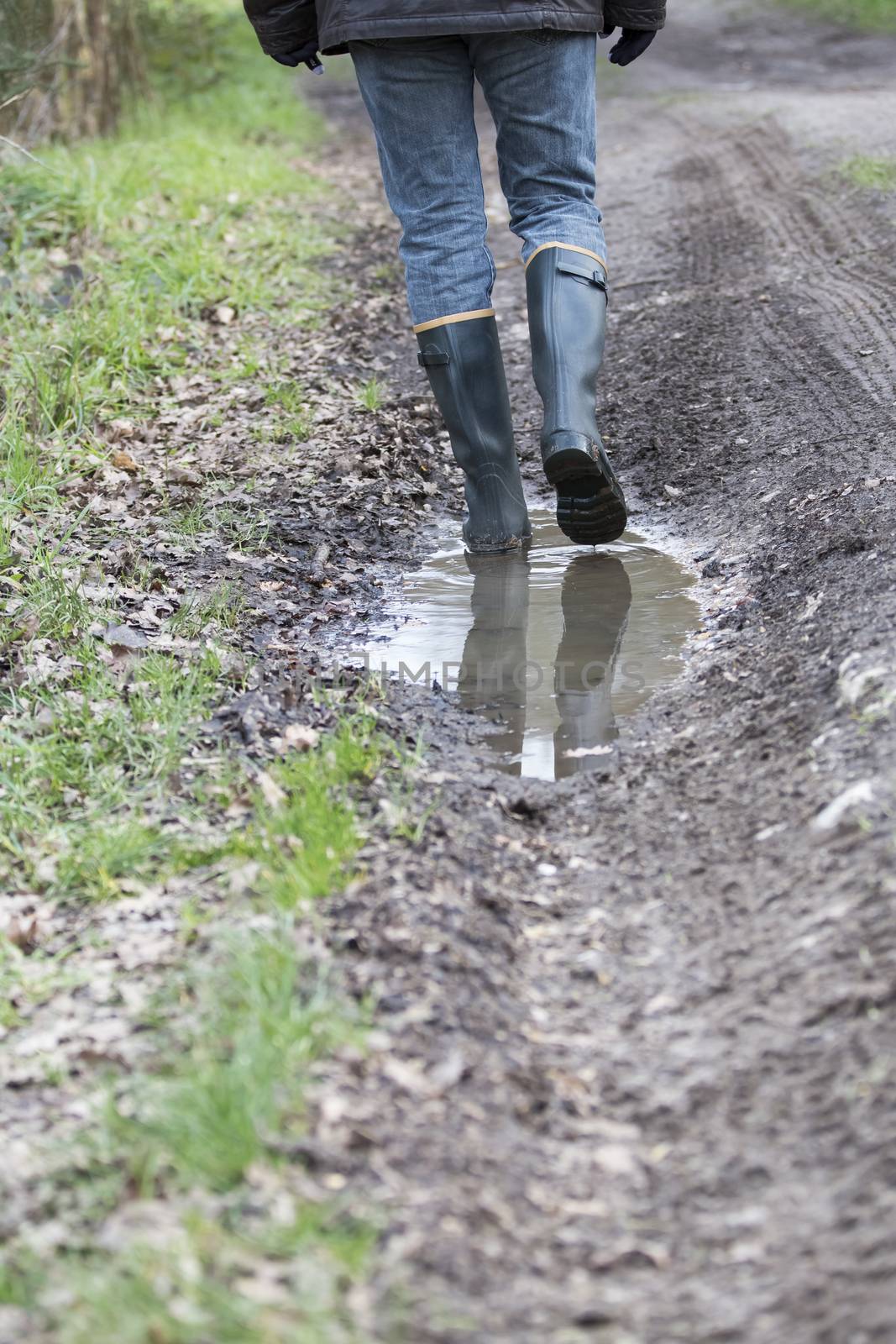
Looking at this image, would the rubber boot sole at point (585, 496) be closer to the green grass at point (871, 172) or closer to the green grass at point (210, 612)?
the green grass at point (210, 612)

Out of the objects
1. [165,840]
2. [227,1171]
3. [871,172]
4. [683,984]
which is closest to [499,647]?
[165,840]

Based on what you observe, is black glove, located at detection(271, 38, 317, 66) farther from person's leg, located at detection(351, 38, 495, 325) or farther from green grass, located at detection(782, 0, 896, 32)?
green grass, located at detection(782, 0, 896, 32)

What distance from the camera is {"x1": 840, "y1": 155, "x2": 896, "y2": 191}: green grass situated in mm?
6145

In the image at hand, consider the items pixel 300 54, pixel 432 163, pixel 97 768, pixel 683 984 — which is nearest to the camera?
pixel 683 984

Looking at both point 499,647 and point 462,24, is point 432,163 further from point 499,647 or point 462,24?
point 499,647

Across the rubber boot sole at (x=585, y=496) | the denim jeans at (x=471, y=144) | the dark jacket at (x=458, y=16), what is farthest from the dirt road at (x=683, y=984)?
the dark jacket at (x=458, y=16)

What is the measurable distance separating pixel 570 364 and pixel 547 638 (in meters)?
0.68

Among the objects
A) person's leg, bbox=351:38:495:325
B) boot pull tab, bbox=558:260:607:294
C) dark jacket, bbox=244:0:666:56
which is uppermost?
dark jacket, bbox=244:0:666:56

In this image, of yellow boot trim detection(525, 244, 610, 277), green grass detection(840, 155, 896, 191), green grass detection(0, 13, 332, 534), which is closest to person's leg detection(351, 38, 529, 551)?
yellow boot trim detection(525, 244, 610, 277)

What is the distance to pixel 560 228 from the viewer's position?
10.2 ft

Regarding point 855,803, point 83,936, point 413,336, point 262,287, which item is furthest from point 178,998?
point 262,287

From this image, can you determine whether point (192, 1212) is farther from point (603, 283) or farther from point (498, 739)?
point (603, 283)

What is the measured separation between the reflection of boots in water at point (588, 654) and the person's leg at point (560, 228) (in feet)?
0.54

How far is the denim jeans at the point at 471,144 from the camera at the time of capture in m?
2.94
